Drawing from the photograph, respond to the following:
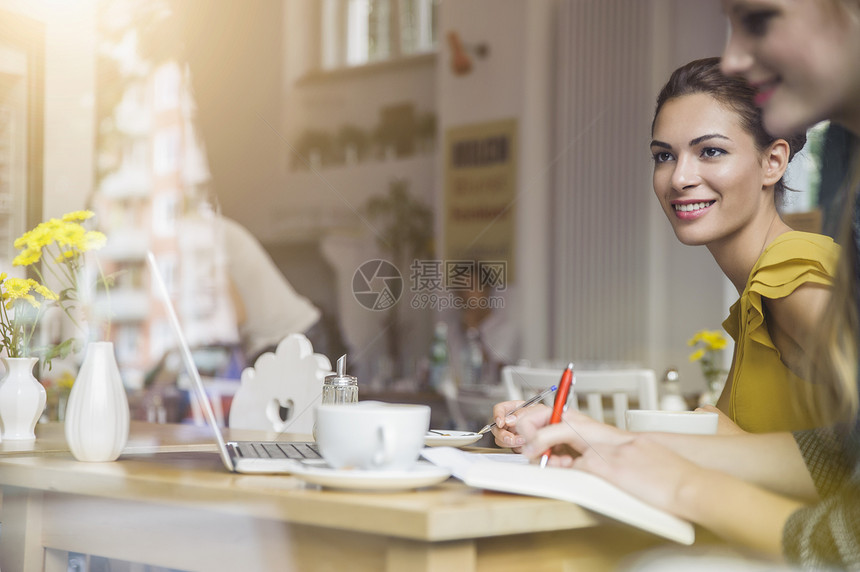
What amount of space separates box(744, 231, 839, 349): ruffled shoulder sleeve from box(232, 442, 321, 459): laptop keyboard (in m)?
0.36

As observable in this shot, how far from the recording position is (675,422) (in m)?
0.61

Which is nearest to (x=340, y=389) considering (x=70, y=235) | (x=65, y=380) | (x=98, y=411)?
(x=98, y=411)

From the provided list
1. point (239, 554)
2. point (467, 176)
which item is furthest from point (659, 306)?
point (239, 554)

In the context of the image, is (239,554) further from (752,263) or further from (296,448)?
(752,263)

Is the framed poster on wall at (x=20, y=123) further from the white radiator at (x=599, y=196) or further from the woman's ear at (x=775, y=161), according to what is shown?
the white radiator at (x=599, y=196)

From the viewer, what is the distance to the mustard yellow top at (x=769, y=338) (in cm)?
64

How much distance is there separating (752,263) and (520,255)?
7.26 ft

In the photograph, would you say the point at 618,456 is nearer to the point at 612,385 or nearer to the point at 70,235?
the point at 70,235

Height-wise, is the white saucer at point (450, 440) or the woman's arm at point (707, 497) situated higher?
the woman's arm at point (707, 497)

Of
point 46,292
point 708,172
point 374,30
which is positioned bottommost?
point 46,292

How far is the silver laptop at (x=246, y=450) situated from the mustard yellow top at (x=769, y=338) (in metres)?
0.37

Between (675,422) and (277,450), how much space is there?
0.31 meters

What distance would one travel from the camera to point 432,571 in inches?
16.7

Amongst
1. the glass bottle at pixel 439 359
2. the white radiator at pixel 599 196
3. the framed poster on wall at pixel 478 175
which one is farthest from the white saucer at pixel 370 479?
the framed poster on wall at pixel 478 175
